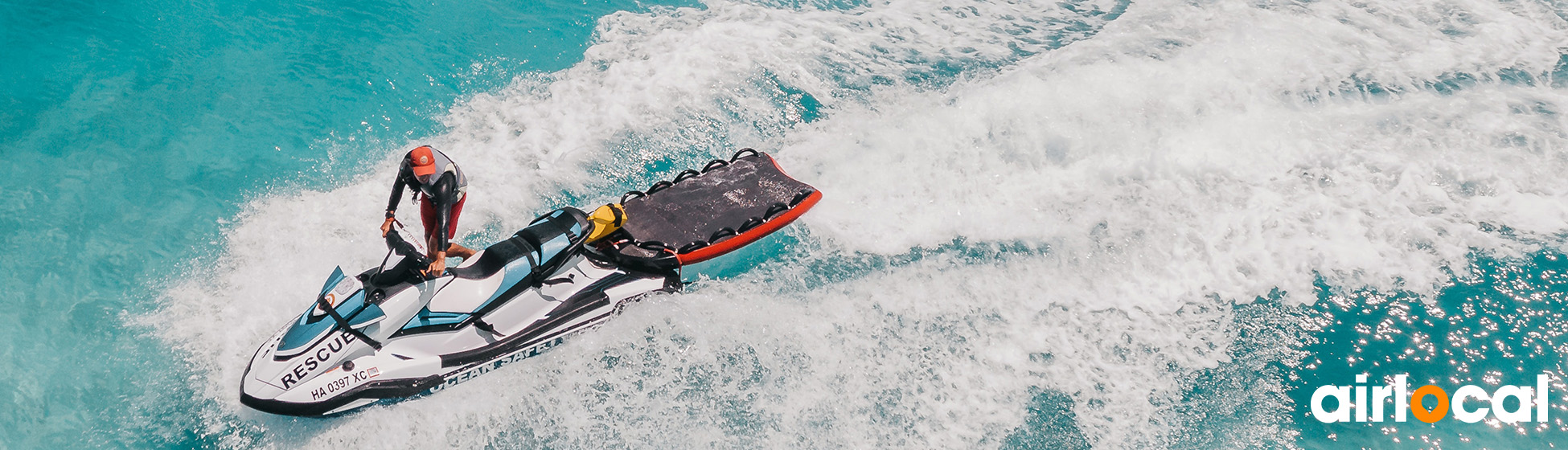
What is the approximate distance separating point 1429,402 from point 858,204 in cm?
440

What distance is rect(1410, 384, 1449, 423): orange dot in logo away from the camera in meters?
5.80

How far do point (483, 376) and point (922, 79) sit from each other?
18.3 feet

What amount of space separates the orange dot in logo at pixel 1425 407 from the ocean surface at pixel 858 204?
0.39 ft

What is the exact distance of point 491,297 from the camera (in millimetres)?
5488

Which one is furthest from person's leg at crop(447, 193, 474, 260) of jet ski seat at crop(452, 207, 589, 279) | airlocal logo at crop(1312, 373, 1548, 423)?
airlocal logo at crop(1312, 373, 1548, 423)

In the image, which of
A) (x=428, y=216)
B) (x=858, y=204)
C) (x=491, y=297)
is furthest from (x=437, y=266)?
(x=858, y=204)

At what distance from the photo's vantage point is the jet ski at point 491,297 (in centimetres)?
512

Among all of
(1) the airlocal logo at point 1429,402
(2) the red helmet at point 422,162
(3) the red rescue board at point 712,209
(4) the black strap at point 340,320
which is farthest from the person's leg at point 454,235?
(1) the airlocal logo at point 1429,402

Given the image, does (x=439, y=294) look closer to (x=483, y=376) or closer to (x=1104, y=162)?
(x=483, y=376)

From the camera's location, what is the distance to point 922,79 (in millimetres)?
9133

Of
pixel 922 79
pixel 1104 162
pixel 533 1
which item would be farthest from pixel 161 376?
pixel 1104 162

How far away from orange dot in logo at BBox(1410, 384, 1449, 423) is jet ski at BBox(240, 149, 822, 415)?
4517 mm

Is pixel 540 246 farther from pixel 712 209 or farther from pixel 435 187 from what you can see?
pixel 712 209

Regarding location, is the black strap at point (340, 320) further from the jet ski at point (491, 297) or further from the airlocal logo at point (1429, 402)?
the airlocal logo at point (1429, 402)
